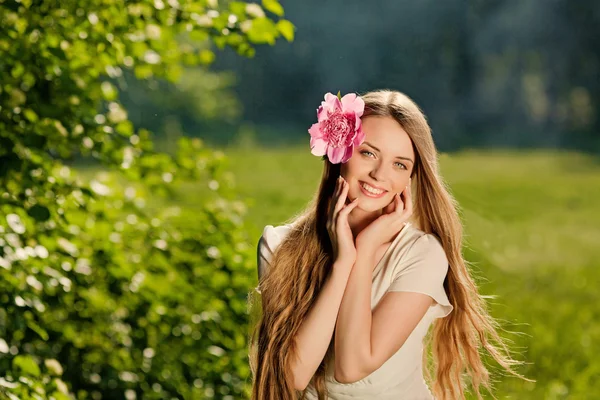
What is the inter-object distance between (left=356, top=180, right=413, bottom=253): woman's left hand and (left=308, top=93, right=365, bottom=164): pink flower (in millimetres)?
140

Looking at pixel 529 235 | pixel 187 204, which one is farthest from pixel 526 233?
pixel 187 204

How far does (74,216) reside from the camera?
2699 mm

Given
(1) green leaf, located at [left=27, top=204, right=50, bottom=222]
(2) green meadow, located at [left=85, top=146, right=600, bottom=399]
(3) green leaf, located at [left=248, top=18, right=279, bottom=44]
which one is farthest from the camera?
(2) green meadow, located at [left=85, top=146, right=600, bottom=399]

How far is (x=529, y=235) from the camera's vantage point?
8039mm

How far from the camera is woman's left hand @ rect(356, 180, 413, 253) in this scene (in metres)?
1.96

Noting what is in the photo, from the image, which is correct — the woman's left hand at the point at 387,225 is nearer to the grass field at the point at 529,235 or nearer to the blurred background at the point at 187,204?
the blurred background at the point at 187,204

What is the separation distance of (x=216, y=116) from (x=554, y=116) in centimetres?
388

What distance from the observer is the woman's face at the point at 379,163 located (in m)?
2.01

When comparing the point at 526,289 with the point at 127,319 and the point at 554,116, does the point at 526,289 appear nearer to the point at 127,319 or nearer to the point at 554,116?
the point at 127,319

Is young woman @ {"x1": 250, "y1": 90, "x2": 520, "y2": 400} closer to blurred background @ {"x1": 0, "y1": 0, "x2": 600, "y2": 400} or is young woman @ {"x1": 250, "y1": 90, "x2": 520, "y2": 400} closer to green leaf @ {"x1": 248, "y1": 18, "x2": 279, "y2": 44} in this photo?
blurred background @ {"x1": 0, "y1": 0, "x2": 600, "y2": 400}

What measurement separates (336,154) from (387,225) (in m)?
0.18

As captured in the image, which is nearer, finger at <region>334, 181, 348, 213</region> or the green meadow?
finger at <region>334, 181, 348, 213</region>

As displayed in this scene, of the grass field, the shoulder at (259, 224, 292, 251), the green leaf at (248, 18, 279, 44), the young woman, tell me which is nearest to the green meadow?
the grass field

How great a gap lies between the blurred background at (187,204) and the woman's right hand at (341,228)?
483 mm
